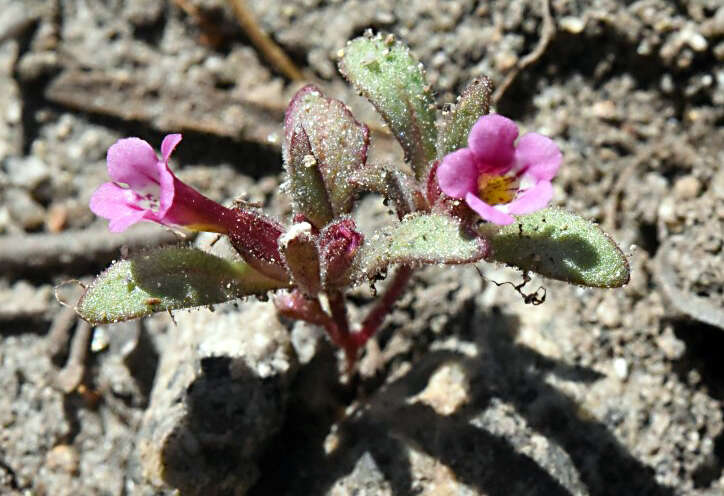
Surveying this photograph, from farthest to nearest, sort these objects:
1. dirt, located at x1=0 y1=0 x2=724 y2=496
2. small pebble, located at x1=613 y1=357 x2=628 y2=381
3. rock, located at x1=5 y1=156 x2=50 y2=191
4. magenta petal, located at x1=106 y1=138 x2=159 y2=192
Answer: rock, located at x1=5 y1=156 x2=50 y2=191 → small pebble, located at x1=613 y1=357 x2=628 y2=381 → dirt, located at x1=0 y1=0 x2=724 y2=496 → magenta petal, located at x1=106 y1=138 x2=159 y2=192

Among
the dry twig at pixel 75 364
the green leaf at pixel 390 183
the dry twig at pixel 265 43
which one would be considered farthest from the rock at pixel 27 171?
the green leaf at pixel 390 183

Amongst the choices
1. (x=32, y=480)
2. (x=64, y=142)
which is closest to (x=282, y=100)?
(x=64, y=142)

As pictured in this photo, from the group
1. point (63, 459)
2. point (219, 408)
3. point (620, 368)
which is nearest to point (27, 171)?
point (63, 459)

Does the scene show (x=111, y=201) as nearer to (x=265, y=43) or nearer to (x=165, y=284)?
(x=165, y=284)

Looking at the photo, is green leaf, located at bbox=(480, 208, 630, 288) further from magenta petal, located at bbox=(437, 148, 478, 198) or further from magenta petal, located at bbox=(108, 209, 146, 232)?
magenta petal, located at bbox=(108, 209, 146, 232)

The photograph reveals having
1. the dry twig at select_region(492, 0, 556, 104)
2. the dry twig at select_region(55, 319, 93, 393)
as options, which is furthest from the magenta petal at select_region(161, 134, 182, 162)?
the dry twig at select_region(492, 0, 556, 104)

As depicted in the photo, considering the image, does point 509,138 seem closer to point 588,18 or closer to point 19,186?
point 588,18
